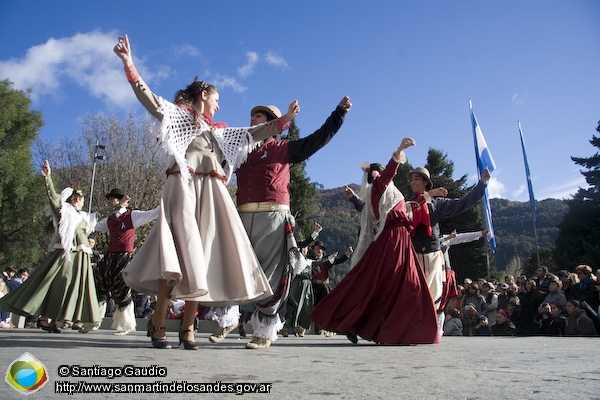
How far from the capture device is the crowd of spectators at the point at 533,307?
29.4 ft

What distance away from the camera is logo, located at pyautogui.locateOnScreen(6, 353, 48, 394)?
211cm

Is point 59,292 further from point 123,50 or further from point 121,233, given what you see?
point 123,50

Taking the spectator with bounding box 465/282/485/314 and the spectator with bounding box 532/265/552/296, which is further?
the spectator with bounding box 465/282/485/314

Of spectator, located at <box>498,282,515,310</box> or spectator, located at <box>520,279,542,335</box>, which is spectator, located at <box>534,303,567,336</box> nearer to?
spectator, located at <box>520,279,542,335</box>

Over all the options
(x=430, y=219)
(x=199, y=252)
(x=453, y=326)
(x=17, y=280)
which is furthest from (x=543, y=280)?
(x=17, y=280)

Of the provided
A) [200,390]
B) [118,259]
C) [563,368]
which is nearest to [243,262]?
[200,390]

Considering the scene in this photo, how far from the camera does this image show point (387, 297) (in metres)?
5.17

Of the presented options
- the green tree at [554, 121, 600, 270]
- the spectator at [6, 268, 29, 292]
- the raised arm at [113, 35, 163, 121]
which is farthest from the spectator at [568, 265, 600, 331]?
the green tree at [554, 121, 600, 270]

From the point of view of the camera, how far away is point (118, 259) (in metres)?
7.60

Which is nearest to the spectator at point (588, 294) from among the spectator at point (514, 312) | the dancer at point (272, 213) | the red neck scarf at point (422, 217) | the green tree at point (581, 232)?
the spectator at point (514, 312)

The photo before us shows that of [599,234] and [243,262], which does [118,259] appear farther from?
[599,234]

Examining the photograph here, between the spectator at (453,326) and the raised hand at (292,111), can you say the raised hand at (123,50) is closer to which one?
the raised hand at (292,111)

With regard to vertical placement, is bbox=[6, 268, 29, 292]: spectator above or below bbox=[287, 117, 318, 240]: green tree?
below

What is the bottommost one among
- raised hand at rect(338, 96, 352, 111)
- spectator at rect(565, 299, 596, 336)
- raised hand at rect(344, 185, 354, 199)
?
spectator at rect(565, 299, 596, 336)
